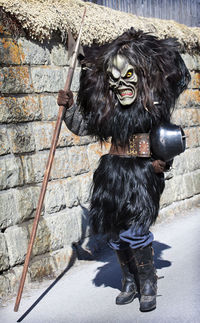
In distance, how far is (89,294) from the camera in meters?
3.88

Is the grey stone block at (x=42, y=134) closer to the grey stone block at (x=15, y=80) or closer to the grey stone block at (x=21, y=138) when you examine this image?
the grey stone block at (x=21, y=138)

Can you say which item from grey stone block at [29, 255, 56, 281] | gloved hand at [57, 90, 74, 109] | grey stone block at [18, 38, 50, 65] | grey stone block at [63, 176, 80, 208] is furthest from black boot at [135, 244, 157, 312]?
grey stone block at [18, 38, 50, 65]

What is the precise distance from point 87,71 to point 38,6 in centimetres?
113

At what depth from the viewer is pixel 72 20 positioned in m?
4.61

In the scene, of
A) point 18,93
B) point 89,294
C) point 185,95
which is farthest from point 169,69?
point 185,95

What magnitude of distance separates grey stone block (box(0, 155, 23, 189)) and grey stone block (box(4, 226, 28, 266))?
0.36 m

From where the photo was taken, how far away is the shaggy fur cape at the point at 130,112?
335 cm

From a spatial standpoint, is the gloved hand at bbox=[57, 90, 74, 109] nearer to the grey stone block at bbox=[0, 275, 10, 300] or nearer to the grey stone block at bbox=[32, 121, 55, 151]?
the grey stone block at bbox=[32, 121, 55, 151]

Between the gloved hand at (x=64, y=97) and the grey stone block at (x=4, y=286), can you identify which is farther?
the grey stone block at (x=4, y=286)

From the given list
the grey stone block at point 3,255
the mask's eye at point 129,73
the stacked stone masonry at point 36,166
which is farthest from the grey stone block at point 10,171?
the mask's eye at point 129,73

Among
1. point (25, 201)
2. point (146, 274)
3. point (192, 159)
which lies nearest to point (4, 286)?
point (25, 201)

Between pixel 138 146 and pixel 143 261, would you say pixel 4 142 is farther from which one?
pixel 143 261

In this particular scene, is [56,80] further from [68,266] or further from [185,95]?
[185,95]

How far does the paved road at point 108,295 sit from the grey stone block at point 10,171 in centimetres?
89
